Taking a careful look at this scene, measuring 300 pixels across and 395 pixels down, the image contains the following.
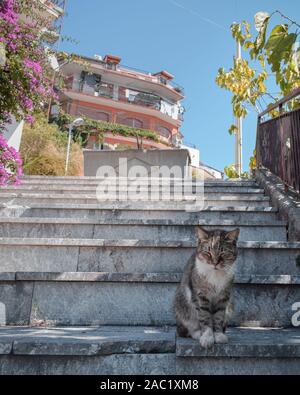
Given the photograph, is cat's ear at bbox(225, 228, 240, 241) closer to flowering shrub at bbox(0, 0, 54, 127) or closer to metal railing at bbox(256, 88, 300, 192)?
metal railing at bbox(256, 88, 300, 192)

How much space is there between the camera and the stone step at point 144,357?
153 centimetres

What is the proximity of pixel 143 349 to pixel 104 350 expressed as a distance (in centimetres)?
19

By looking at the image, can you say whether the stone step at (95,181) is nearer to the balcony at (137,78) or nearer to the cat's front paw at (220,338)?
the cat's front paw at (220,338)

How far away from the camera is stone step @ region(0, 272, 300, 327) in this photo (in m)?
2.07

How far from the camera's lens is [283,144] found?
376 cm

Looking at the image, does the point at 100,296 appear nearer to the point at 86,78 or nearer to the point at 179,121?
the point at 86,78

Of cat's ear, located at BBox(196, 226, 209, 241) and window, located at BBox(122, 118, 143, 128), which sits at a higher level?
window, located at BBox(122, 118, 143, 128)

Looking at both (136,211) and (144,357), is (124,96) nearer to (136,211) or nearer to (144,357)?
(136,211)

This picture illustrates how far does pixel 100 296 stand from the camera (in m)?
2.14

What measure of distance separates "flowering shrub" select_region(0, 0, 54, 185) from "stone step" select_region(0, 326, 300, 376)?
2763 mm

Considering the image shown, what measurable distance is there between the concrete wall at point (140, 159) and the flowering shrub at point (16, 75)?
343cm

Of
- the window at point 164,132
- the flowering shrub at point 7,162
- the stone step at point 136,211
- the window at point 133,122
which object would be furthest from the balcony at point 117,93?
the stone step at point 136,211

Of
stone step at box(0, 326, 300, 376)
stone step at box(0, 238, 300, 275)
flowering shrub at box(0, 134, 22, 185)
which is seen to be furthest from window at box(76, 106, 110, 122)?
stone step at box(0, 326, 300, 376)

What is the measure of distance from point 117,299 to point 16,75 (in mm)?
2854
